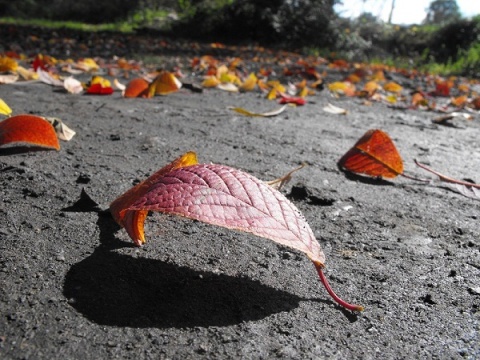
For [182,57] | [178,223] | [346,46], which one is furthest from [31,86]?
[346,46]

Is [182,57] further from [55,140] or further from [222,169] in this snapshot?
Answer: [222,169]

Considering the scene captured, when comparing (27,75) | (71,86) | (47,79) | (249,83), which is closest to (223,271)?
(71,86)

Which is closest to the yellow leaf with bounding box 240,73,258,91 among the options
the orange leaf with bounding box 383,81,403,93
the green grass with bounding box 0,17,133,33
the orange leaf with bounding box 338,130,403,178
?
the orange leaf with bounding box 383,81,403,93

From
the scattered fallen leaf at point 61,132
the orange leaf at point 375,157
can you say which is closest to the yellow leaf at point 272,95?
the orange leaf at point 375,157

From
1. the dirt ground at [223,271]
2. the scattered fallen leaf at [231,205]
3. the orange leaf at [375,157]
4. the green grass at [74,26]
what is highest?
the scattered fallen leaf at [231,205]

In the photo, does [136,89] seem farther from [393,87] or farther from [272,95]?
[393,87]

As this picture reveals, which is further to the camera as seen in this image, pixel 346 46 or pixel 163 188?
pixel 346 46

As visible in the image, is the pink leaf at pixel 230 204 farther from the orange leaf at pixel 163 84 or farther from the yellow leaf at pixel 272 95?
the yellow leaf at pixel 272 95
